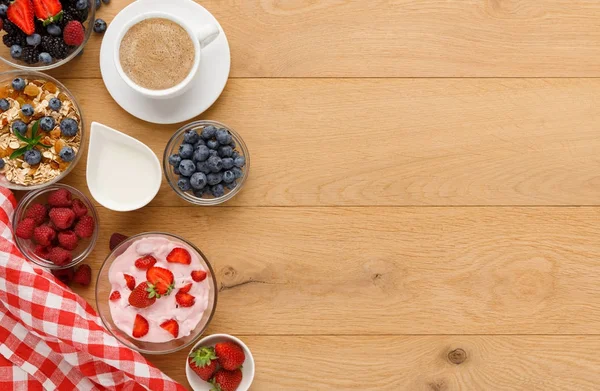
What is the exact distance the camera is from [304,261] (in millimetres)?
1470

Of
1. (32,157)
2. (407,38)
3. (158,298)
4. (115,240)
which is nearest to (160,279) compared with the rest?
(158,298)

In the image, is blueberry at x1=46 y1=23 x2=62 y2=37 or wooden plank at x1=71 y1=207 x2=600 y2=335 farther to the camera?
wooden plank at x1=71 y1=207 x2=600 y2=335

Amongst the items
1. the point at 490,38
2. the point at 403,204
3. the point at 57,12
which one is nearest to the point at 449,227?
the point at 403,204

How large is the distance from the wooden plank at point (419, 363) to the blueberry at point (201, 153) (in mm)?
415

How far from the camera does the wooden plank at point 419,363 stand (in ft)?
4.79

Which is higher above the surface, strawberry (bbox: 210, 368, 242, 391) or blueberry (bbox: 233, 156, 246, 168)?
blueberry (bbox: 233, 156, 246, 168)

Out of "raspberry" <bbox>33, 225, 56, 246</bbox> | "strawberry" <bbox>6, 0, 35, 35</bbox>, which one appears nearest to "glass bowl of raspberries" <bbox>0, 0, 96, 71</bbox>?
"strawberry" <bbox>6, 0, 35, 35</bbox>

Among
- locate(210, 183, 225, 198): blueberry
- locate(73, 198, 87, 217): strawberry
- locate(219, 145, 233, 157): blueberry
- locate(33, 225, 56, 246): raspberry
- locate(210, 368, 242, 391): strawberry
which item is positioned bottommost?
locate(210, 368, 242, 391): strawberry

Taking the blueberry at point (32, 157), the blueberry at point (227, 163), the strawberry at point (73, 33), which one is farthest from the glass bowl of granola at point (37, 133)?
the blueberry at point (227, 163)

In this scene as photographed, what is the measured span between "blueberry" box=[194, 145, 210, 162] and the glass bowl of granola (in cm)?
26

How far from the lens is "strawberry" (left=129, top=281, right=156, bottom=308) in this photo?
4.37ft

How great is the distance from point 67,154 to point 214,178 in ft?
0.99

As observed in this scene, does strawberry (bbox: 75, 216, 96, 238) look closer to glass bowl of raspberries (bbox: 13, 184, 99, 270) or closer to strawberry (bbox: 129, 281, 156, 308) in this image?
glass bowl of raspberries (bbox: 13, 184, 99, 270)

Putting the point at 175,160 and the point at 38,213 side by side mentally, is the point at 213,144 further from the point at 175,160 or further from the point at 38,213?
the point at 38,213
